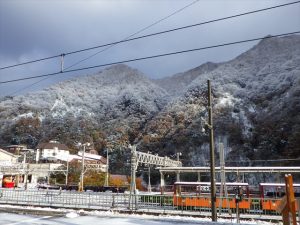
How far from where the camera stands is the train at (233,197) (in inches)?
859

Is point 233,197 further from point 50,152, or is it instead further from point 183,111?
point 183,111

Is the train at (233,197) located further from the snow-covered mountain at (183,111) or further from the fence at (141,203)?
the snow-covered mountain at (183,111)

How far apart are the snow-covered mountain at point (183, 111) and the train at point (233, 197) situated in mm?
60815

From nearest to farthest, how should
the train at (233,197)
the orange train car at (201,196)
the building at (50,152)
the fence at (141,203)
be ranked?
the train at (233,197) → the fence at (141,203) → the orange train car at (201,196) → the building at (50,152)

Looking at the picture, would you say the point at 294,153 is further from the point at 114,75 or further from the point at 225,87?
the point at 114,75

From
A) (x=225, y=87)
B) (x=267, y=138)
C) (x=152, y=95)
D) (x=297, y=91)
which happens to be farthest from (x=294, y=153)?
(x=152, y=95)

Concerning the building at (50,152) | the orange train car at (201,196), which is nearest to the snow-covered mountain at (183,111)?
the building at (50,152)

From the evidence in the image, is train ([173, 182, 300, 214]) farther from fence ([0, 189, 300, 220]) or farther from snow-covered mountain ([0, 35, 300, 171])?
snow-covered mountain ([0, 35, 300, 171])

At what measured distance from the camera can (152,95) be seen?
6309 inches

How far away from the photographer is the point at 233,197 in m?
23.2

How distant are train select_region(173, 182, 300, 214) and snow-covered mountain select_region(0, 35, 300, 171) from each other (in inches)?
2394

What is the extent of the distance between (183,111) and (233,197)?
3917 inches

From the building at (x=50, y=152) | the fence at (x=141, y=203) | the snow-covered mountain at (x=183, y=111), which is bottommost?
the fence at (x=141, y=203)

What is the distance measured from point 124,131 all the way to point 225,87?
140ft
